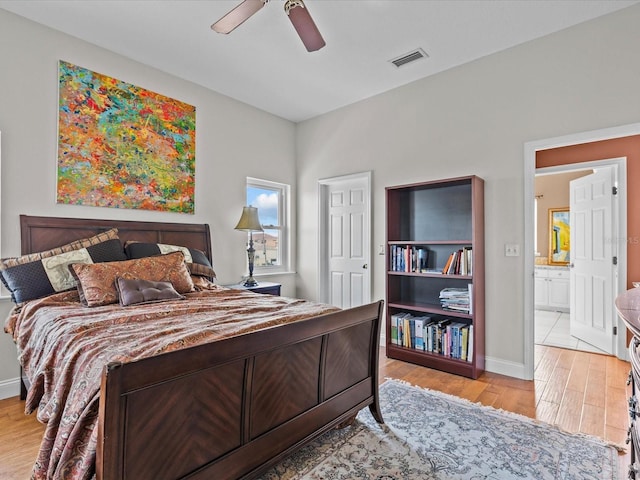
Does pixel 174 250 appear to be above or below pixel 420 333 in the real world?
above

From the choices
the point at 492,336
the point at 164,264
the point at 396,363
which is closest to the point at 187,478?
the point at 164,264

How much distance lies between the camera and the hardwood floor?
2027 millimetres

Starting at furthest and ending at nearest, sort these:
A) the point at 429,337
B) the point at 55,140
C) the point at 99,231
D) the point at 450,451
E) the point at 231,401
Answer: the point at 429,337
the point at 99,231
the point at 55,140
the point at 450,451
the point at 231,401

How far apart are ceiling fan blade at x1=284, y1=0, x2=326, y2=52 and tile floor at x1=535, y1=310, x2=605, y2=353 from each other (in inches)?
163

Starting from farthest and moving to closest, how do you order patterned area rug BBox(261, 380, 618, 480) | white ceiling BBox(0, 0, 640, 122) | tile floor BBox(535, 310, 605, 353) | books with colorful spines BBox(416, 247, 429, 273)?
tile floor BBox(535, 310, 605, 353)
books with colorful spines BBox(416, 247, 429, 273)
white ceiling BBox(0, 0, 640, 122)
patterned area rug BBox(261, 380, 618, 480)

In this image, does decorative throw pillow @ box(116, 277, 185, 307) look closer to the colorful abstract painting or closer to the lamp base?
the colorful abstract painting

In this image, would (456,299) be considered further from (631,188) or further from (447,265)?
(631,188)

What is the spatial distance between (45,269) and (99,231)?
637mm

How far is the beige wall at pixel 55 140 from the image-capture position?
8.71 feet

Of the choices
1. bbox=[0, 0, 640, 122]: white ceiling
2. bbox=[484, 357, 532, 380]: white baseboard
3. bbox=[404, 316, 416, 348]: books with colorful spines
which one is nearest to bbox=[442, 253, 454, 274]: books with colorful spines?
→ bbox=[404, 316, 416, 348]: books with colorful spines

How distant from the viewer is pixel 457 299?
10.6 feet

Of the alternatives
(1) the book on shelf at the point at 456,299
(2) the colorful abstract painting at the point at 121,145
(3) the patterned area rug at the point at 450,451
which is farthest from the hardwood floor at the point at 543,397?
(2) the colorful abstract painting at the point at 121,145

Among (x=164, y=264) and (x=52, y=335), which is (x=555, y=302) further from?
(x=52, y=335)

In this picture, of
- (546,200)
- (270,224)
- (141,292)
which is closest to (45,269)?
(141,292)
